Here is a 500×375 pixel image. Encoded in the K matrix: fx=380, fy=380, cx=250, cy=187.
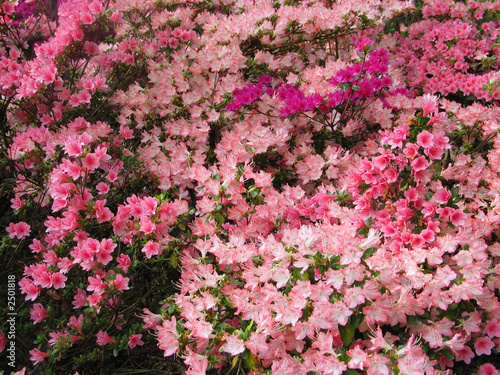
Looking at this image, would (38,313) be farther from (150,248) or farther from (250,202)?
(250,202)

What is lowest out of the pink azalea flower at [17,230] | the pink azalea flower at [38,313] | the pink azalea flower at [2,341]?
the pink azalea flower at [2,341]

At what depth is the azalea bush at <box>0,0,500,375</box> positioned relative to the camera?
1442 millimetres

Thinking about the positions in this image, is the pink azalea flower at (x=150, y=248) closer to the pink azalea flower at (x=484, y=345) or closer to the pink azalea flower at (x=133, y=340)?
the pink azalea flower at (x=133, y=340)

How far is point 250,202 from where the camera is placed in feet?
6.67

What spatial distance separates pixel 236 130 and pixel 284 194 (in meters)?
0.54

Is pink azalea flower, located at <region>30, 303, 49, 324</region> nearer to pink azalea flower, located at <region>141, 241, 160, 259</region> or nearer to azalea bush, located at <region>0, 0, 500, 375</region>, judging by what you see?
azalea bush, located at <region>0, 0, 500, 375</region>

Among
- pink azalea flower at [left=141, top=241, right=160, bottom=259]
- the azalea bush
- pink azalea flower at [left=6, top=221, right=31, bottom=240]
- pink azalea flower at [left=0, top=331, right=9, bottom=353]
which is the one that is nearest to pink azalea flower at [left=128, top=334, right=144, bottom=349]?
the azalea bush

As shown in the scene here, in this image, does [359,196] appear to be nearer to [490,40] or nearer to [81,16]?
[81,16]

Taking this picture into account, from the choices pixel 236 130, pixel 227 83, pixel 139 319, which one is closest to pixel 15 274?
pixel 139 319

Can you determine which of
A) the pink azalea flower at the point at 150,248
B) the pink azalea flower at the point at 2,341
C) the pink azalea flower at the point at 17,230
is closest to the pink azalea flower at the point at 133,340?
the pink azalea flower at the point at 150,248

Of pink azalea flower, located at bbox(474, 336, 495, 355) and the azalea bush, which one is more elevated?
the azalea bush

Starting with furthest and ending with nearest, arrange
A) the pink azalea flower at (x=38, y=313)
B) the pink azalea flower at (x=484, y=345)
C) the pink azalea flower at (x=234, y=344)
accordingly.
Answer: the pink azalea flower at (x=38, y=313), the pink azalea flower at (x=484, y=345), the pink azalea flower at (x=234, y=344)

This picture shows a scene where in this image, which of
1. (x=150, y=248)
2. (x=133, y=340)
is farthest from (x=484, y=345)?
(x=133, y=340)

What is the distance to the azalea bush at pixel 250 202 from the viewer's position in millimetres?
1442
